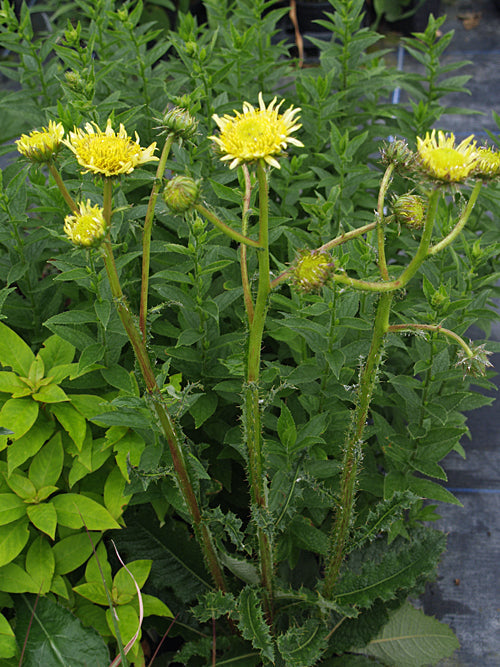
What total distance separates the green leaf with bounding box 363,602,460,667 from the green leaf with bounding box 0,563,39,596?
971mm

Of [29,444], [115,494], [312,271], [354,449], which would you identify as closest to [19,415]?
[29,444]

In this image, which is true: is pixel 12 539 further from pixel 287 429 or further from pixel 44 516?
pixel 287 429

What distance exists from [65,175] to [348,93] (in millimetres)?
1058

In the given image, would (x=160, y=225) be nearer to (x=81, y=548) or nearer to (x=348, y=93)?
(x=348, y=93)

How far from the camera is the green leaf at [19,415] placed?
156cm

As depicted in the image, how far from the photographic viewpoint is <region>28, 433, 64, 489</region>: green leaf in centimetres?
161

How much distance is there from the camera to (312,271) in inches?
40.6

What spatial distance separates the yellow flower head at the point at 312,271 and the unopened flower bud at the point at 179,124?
370mm

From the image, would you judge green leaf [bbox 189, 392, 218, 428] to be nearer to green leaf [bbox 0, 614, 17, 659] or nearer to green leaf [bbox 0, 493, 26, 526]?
green leaf [bbox 0, 493, 26, 526]

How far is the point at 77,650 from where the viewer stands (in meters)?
1.59

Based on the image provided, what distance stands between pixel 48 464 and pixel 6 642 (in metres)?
0.40

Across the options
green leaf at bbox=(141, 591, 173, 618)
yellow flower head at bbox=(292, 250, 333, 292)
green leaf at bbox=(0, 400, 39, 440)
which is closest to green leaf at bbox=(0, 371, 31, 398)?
green leaf at bbox=(0, 400, 39, 440)

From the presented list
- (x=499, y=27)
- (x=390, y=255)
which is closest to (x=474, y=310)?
(x=390, y=255)

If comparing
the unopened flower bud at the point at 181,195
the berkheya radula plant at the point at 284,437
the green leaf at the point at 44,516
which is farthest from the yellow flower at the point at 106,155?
the green leaf at the point at 44,516
